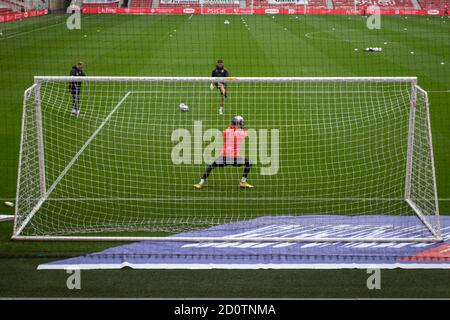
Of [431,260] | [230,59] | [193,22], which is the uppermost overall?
[193,22]

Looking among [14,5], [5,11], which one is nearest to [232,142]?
[5,11]

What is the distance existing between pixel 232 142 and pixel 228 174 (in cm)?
144

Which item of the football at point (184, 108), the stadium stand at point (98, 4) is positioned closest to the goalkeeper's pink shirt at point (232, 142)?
the football at point (184, 108)

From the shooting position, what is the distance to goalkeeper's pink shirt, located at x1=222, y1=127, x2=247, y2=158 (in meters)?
11.9

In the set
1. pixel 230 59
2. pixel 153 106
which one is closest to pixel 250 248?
pixel 153 106

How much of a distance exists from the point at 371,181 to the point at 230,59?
1776 centimetres

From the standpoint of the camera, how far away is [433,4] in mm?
56438

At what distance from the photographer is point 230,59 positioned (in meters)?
29.5

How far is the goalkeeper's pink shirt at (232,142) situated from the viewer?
11875mm

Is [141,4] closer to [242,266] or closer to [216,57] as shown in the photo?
[216,57]

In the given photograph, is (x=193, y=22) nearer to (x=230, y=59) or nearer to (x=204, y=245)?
(x=230, y=59)

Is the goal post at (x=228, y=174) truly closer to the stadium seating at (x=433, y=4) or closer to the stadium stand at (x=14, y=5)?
the stadium stand at (x=14, y=5)

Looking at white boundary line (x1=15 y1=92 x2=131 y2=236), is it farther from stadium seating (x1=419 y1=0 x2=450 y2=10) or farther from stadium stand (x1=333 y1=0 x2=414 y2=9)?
stadium seating (x1=419 y1=0 x2=450 y2=10)
